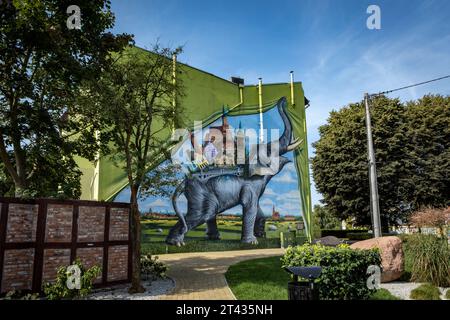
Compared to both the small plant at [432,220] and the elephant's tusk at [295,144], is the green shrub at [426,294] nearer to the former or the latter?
the small plant at [432,220]

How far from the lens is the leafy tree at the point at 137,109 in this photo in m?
10.3

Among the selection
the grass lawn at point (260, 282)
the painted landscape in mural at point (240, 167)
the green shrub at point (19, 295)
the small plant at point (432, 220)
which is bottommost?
the grass lawn at point (260, 282)

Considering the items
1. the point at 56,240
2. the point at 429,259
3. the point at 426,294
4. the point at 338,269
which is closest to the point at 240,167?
the point at 429,259

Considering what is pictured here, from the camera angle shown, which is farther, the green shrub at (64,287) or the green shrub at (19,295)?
the green shrub at (64,287)

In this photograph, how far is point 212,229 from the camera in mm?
22062

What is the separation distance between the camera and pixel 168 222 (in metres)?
20.9

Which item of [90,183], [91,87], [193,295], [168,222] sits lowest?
[193,295]

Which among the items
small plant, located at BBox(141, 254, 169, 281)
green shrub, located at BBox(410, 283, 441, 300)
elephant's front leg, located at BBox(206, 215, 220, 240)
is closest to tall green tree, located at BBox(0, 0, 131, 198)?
small plant, located at BBox(141, 254, 169, 281)

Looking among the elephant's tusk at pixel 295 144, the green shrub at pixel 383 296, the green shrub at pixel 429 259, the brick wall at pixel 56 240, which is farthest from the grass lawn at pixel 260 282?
the elephant's tusk at pixel 295 144

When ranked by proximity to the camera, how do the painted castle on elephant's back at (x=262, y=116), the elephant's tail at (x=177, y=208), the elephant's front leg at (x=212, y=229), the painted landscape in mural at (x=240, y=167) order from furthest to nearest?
the painted castle on elephant's back at (x=262, y=116)
the painted landscape in mural at (x=240, y=167)
the elephant's front leg at (x=212, y=229)
the elephant's tail at (x=177, y=208)

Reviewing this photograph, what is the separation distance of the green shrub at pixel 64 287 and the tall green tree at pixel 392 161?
2150 centimetres
